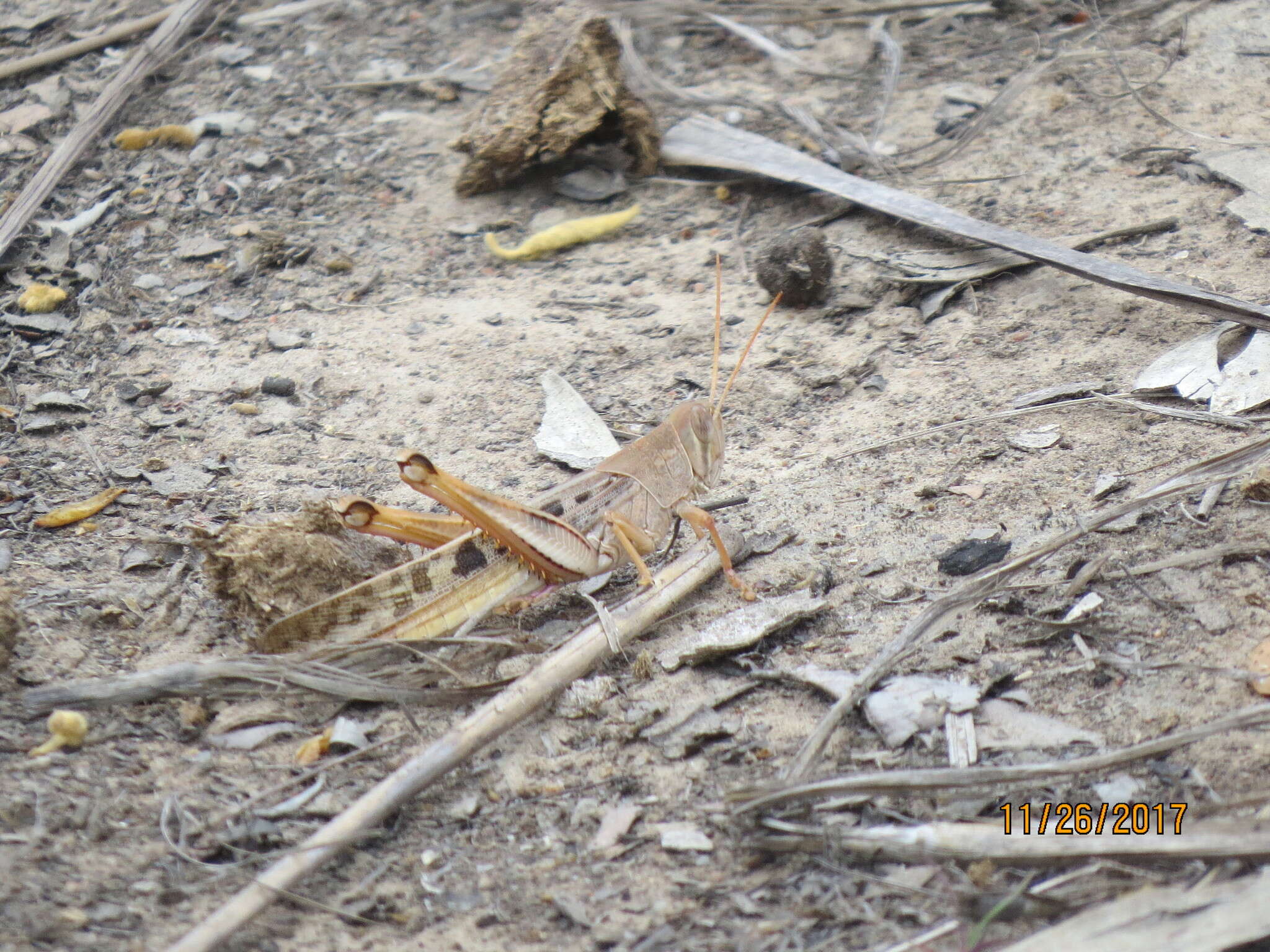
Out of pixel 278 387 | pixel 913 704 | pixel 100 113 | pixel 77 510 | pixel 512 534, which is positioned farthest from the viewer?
pixel 100 113

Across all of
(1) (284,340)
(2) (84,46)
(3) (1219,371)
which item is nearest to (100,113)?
(2) (84,46)

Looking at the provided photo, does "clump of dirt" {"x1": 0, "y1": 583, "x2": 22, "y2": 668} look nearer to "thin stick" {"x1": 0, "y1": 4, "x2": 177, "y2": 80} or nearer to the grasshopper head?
the grasshopper head

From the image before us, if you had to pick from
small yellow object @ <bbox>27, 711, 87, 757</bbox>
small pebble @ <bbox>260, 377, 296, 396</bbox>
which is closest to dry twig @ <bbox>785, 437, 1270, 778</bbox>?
small yellow object @ <bbox>27, 711, 87, 757</bbox>

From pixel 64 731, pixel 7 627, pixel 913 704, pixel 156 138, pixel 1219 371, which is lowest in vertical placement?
pixel 1219 371

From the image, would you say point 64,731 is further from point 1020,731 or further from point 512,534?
point 1020,731

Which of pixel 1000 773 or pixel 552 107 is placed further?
pixel 552 107

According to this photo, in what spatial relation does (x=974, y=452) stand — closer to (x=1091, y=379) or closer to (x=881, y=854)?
(x=1091, y=379)
